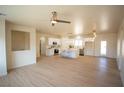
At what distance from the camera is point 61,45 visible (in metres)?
12.6

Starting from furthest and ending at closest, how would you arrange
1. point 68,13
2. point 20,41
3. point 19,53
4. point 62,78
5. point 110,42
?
point 110,42
point 20,41
point 19,53
point 62,78
point 68,13

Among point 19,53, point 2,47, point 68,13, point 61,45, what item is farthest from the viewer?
point 61,45

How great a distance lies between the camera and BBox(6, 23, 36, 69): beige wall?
4969 millimetres

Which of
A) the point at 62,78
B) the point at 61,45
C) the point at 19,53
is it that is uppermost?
the point at 61,45

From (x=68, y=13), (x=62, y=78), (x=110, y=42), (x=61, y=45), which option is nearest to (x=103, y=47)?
(x=110, y=42)

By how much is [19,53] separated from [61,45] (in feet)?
24.6

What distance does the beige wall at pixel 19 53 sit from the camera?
497 centimetres

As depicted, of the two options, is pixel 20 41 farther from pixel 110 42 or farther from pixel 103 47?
pixel 110 42

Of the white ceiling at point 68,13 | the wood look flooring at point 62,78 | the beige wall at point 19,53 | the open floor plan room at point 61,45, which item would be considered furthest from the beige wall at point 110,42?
the beige wall at point 19,53

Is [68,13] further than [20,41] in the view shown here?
No

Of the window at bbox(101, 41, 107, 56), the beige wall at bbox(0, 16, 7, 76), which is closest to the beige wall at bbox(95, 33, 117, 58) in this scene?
the window at bbox(101, 41, 107, 56)

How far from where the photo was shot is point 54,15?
→ 314 centimetres

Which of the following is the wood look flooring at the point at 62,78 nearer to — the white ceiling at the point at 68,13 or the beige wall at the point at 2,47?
the beige wall at the point at 2,47
